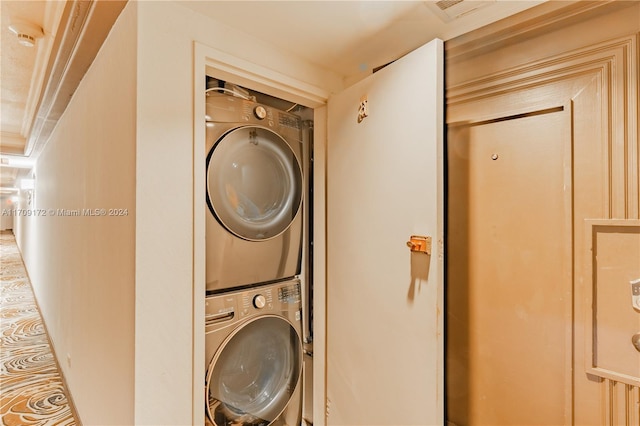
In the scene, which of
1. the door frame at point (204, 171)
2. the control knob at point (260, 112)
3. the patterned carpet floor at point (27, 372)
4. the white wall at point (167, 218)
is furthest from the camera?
the patterned carpet floor at point (27, 372)

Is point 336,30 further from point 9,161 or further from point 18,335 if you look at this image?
point 9,161

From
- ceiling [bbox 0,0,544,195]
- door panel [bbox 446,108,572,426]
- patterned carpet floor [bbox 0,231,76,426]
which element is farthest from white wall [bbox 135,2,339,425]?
patterned carpet floor [bbox 0,231,76,426]

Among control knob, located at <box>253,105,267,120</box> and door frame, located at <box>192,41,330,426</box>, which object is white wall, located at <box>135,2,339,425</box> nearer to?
door frame, located at <box>192,41,330,426</box>

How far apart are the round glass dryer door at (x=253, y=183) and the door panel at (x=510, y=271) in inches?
33.9

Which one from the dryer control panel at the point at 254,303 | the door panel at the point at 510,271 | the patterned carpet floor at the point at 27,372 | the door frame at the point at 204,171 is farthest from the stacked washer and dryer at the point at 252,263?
the patterned carpet floor at the point at 27,372

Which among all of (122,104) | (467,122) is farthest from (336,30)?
(122,104)

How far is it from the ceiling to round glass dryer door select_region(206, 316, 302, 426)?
142 cm

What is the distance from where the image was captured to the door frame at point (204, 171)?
1.13 m

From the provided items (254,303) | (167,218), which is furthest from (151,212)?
(254,303)

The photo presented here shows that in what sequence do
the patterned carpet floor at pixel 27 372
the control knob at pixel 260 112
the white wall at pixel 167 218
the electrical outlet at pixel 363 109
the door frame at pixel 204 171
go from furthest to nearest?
1. the patterned carpet floor at pixel 27 372
2. the control knob at pixel 260 112
3. the electrical outlet at pixel 363 109
4. the door frame at pixel 204 171
5. the white wall at pixel 167 218

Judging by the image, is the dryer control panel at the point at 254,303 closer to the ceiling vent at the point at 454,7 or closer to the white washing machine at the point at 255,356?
the white washing machine at the point at 255,356

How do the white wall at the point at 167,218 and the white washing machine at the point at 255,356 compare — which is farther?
the white washing machine at the point at 255,356

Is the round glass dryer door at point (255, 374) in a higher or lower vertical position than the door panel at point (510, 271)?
lower

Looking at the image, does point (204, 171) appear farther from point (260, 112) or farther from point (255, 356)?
point (255, 356)
